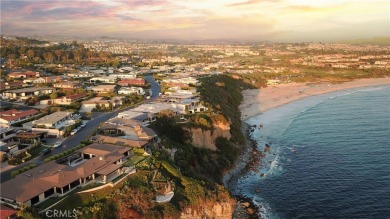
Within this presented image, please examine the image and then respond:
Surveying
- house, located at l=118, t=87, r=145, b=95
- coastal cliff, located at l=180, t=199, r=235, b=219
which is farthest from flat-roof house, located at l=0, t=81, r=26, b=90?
coastal cliff, located at l=180, t=199, r=235, b=219

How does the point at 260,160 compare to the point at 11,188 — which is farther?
the point at 260,160

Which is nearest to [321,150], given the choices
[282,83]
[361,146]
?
[361,146]

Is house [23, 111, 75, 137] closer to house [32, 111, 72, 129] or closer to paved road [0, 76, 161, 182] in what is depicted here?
house [32, 111, 72, 129]

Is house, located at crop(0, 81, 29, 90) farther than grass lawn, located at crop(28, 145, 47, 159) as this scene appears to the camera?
Yes

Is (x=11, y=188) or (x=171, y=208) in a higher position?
(x=11, y=188)

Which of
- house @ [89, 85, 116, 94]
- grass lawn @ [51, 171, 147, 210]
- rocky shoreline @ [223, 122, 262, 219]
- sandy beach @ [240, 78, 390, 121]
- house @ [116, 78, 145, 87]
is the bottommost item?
rocky shoreline @ [223, 122, 262, 219]

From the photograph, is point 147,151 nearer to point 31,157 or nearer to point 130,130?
point 130,130

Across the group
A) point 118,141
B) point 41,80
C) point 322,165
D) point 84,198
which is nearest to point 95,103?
point 118,141

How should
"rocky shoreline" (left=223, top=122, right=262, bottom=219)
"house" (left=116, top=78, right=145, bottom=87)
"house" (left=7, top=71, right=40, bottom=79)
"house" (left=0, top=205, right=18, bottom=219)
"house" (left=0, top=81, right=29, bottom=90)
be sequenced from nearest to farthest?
"house" (left=0, top=205, right=18, bottom=219) → "rocky shoreline" (left=223, top=122, right=262, bottom=219) → "house" (left=0, top=81, right=29, bottom=90) → "house" (left=116, top=78, right=145, bottom=87) → "house" (left=7, top=71, right=40, bottom=79)
